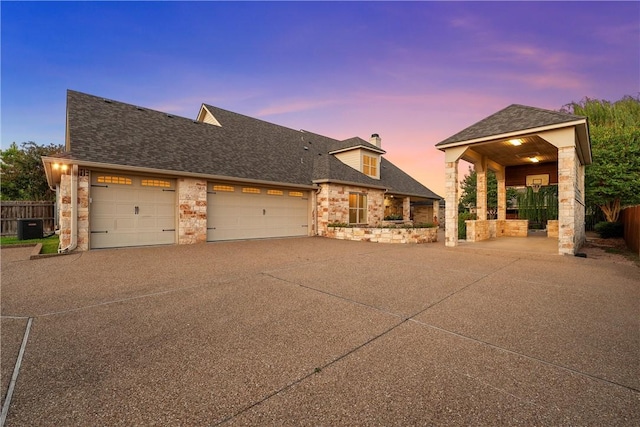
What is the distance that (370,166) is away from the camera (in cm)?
1806

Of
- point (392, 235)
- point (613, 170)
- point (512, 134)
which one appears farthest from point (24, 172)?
point (613, 170)

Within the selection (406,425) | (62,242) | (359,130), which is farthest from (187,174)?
(359,130)

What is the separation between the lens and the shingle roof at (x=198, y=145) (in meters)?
9.69

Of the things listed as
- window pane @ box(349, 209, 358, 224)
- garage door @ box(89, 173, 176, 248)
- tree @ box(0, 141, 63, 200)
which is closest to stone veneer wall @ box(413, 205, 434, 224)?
window pane @ box(349, 209, 358, 224)

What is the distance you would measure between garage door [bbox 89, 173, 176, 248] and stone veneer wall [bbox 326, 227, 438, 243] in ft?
26.7

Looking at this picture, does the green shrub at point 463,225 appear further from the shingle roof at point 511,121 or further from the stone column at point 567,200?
the stone column at point 567,200

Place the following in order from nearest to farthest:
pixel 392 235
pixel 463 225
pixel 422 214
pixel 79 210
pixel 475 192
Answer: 1. pixel 79 210
2. pixel 392 235
3. pixel 463 225
4. pixel 422 214
5. pixel 475 192

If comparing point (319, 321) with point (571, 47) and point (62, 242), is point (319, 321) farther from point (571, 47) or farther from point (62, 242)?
point (571, 47)

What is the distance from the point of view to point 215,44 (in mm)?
13945

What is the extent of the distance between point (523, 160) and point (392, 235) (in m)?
8.39

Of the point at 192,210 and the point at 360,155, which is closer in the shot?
the point at 192,210

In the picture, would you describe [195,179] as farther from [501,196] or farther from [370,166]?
[501,196]

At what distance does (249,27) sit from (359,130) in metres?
11.8

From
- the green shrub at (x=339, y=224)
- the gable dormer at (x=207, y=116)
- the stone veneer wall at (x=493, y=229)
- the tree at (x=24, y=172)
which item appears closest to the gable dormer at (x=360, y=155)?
the green shrub at (x=339, y=224)
